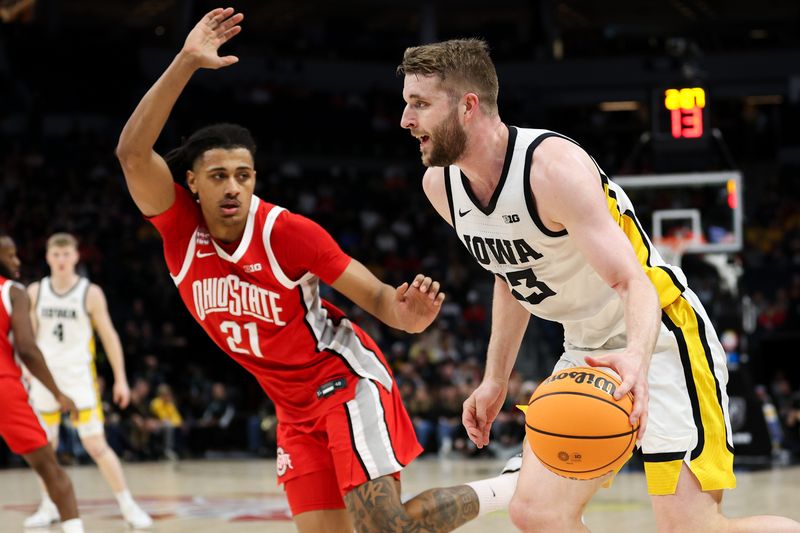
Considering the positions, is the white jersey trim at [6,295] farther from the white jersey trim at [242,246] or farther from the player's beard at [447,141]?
the player's beard at [447,141]

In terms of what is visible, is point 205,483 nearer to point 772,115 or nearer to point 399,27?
point 772,115

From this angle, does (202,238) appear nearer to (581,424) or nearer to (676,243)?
(581,424)

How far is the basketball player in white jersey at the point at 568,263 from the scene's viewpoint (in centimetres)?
332

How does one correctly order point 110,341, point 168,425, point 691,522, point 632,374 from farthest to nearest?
1. point 168,425
2. point 110,341
3. point 691,522
4. point 632,374

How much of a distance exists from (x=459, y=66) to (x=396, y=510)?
1.64 m

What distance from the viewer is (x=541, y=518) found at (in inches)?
146

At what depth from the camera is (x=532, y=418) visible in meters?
3.22

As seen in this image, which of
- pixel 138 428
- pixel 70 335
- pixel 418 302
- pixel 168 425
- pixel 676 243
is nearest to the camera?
pixel 418 302

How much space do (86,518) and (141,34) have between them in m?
16.7

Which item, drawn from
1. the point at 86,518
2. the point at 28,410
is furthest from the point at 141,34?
the point at 28,410

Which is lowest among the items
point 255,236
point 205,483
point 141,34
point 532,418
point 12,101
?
point 205,483

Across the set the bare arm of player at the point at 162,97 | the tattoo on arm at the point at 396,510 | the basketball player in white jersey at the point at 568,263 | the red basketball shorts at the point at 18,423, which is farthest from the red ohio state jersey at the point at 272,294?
the red basketball shorts at the point at 18,423

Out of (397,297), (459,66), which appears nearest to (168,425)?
(397,297)

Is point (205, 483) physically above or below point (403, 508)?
below
